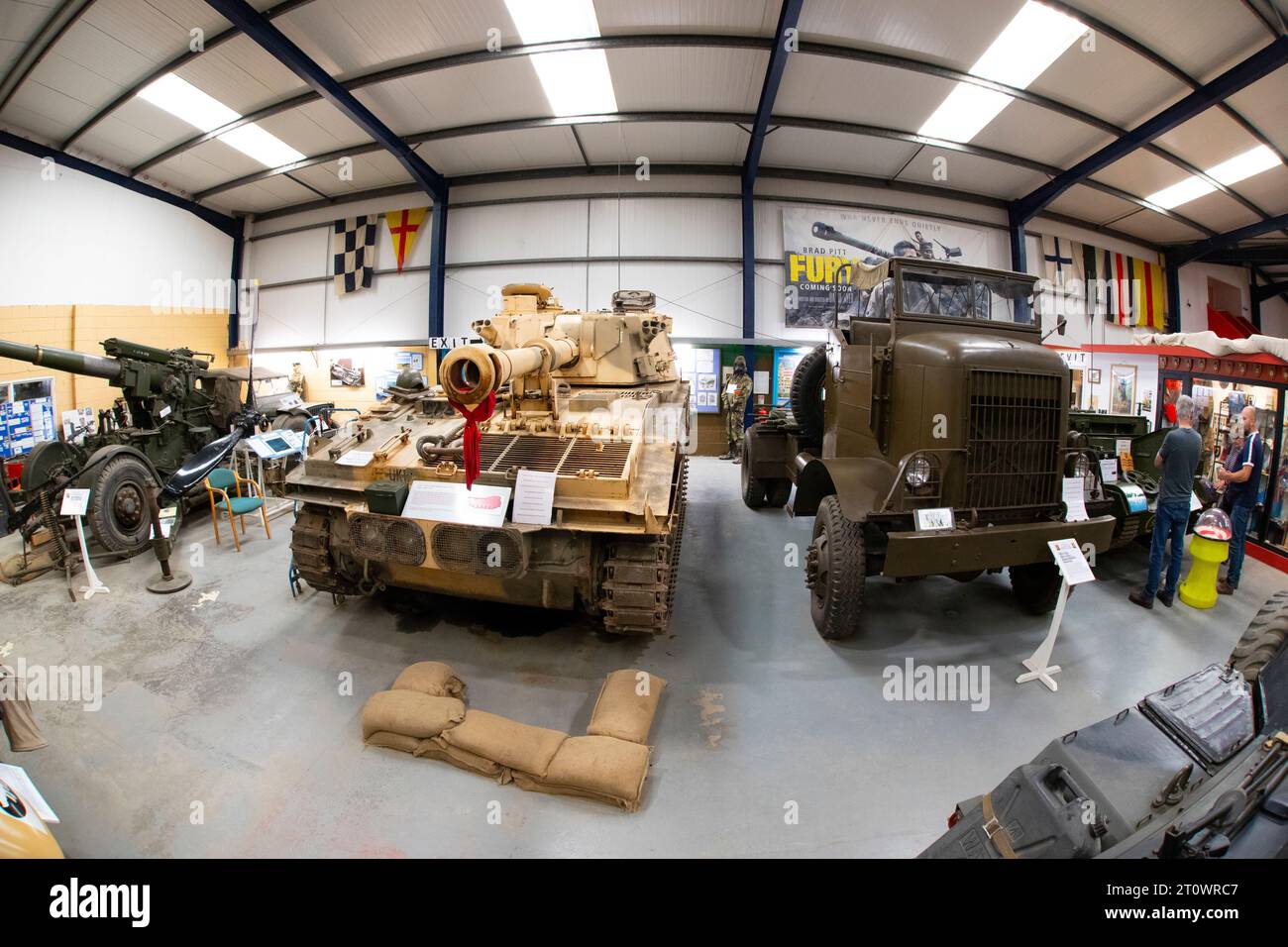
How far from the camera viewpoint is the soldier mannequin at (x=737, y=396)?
11461mm

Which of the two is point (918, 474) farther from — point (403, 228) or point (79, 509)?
point (403, 228)

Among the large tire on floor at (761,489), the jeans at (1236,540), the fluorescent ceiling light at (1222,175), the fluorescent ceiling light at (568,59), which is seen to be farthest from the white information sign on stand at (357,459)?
the fluorescent ceiling light at (1222,175)

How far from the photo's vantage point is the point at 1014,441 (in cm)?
401

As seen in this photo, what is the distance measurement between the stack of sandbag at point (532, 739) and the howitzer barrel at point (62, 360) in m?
6.26

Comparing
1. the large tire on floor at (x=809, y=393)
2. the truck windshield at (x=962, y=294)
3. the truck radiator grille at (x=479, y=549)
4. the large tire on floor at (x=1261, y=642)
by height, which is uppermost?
the truck windshield at (x=962, y=294)

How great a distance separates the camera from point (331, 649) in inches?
166

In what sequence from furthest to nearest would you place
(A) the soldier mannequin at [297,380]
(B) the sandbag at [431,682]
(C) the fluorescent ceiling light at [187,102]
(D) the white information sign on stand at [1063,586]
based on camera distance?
(A) the soldier mannequin at [297,380] < (C) the fluorescent ceiling light at [187,102] < (D) the white information sign on stand at [1063,586] < (B) the sandbag at [431,682]

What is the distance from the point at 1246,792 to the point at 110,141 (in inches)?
676

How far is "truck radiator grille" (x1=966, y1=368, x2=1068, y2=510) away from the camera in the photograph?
155 inches

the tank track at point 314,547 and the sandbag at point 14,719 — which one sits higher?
the tank track at point 314,547

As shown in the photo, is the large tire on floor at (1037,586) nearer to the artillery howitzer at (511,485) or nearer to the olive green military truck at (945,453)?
the olive green military truck at (945,453)

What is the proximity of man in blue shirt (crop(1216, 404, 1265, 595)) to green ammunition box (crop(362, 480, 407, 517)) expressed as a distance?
7447 mm

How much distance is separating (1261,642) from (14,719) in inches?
237

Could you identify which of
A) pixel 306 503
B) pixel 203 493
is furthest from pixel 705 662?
pixel 203 493
